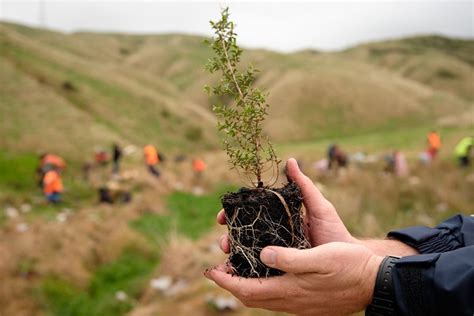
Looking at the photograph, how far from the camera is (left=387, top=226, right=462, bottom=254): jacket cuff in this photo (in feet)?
8.55

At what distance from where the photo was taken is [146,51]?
124062mm

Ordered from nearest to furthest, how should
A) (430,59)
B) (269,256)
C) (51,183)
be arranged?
1. (269,256)
2. (51,183)
3. (430,59)

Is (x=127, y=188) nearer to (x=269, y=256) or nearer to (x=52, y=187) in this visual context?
(x=52, y=187)

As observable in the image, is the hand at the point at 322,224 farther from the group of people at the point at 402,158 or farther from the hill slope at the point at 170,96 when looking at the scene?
the group of people at the point at 402,158

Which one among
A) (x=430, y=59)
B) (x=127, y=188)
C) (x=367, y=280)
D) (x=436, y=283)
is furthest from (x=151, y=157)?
(x=430, y=59)

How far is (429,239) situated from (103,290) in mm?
7524

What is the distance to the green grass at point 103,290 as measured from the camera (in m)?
7.80

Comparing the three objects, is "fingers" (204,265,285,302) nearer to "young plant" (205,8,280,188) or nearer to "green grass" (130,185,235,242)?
"young plant" (205,8,280,188)

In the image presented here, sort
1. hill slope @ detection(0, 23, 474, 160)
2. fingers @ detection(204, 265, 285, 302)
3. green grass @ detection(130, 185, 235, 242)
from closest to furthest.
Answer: fingers @ detection(204, 265, 285, 302) < green grass @ detection(130, 185, 235, 242) < hill slope @ detection(0, 23, 474, 160)

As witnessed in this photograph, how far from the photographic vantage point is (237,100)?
2.89 meters

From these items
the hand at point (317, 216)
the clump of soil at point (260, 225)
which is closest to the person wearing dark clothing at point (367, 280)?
the clump of soil at point (260, 225)

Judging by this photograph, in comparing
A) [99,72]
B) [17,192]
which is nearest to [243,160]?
[17,192]

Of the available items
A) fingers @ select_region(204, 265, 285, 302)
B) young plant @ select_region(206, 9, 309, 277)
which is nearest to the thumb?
fingers @ select_region(204, 265, 285, 302)

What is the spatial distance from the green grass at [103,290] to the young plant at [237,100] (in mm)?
6066
